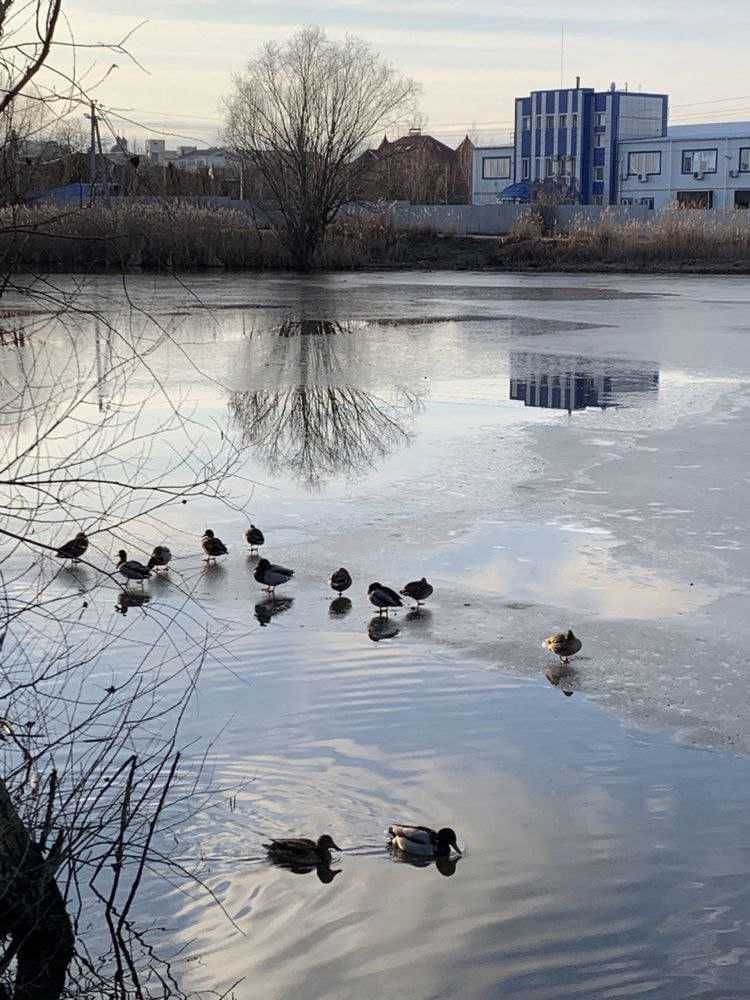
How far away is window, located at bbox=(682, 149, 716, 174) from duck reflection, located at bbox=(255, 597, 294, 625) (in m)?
85.7

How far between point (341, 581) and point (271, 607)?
0.43m

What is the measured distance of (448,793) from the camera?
17.5 feet

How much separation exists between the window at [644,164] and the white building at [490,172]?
12.1m

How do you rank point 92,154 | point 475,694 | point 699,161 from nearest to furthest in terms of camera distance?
point 92,154, point 475,694, point 699,161

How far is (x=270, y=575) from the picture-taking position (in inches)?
309

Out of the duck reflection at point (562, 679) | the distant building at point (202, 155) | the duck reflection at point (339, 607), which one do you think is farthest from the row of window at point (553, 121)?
the duck reflection at point (562, 679)

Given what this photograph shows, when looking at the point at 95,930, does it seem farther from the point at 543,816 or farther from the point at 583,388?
the point at 583,388

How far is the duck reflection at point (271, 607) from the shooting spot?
24.7ft

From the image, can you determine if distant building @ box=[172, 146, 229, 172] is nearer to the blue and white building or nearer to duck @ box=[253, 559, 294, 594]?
duck @ box=[253, 559, 294, 594]

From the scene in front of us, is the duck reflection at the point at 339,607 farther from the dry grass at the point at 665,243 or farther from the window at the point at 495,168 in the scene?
the window at the point at 495,168

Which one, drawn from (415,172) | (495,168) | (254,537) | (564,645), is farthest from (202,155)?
(564,645)

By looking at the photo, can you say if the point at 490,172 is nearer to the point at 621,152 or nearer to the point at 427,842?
the point at 621,152

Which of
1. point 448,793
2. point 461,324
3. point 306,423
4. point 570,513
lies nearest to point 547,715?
point 448,793

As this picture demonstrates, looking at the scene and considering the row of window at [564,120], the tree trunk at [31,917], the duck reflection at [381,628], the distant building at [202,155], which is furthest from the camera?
the row of window at [564,120]
